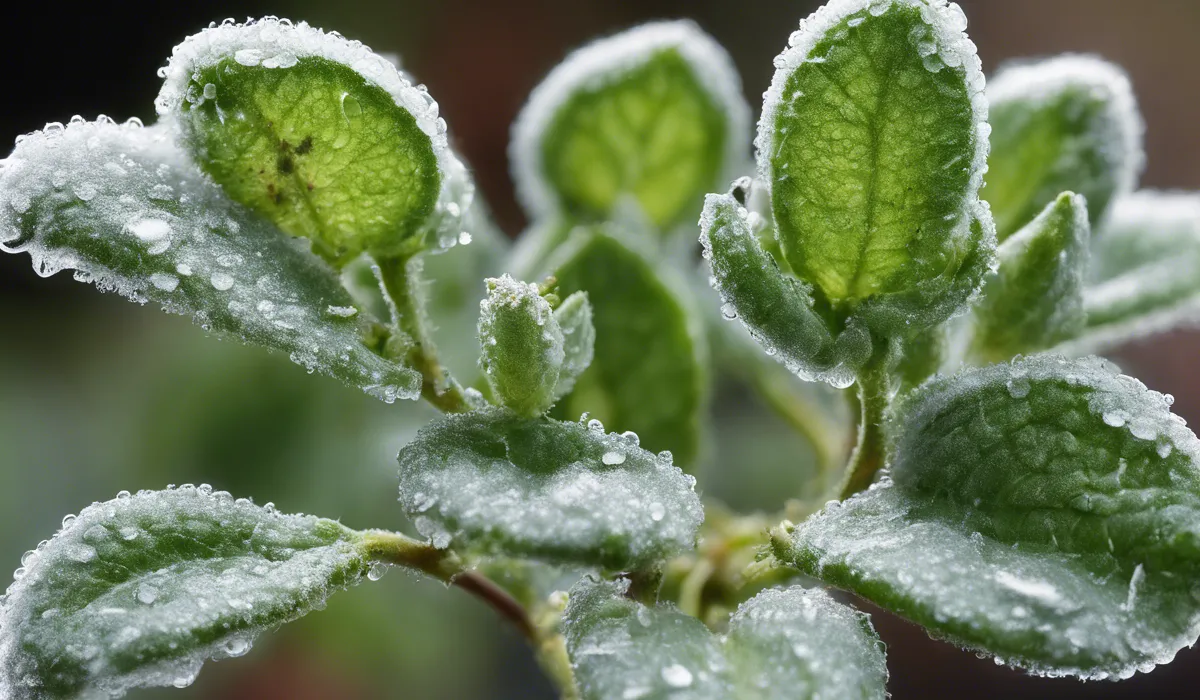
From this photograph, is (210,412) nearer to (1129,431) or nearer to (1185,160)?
(1129,431)

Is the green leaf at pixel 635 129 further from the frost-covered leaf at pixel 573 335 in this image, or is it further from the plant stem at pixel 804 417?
the frost-covered leaf at pixel 573 335

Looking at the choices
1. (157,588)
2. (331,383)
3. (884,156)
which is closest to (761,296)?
(884,156)

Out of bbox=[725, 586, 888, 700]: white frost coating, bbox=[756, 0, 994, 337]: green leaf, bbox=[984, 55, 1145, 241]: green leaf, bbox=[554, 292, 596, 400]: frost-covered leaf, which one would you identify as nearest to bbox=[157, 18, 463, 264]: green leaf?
bbox=[554, 292, 596, 400]: frost-covered leaf

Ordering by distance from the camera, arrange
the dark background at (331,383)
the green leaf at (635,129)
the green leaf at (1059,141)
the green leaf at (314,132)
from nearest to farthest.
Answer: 1. the green leaf at (314,132)
2. the green leaf at (1059,141)
3. the green leaf at (635,129)
4. the dark background at (331,383)

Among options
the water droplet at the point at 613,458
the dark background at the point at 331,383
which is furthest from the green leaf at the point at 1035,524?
the dark background at the point at 331,383

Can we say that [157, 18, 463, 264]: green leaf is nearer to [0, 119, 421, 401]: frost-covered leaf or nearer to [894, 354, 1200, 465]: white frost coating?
[0, 119, 421, 401]: frost-covered leaf
